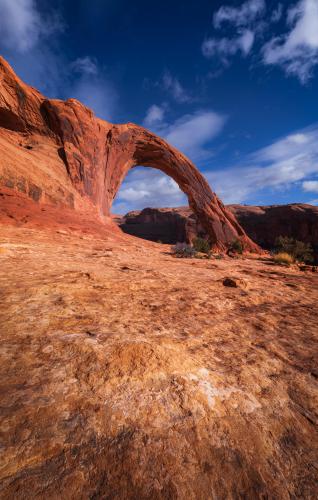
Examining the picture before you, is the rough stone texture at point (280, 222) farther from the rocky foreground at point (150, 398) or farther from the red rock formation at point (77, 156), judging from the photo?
the rocky foreground at point (150, 398)

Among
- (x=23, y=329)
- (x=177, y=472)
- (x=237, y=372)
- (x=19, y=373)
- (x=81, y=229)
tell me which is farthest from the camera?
(x=81, y=229)

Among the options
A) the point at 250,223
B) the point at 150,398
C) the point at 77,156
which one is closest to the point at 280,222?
the point at 250,223

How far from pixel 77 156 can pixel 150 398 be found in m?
14.1

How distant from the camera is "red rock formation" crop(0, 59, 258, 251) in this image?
405 inches

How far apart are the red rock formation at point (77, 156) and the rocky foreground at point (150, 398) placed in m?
8.71

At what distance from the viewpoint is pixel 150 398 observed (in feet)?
4.51

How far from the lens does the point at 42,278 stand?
127 inches

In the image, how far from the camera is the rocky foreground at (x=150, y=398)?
961 millimetres

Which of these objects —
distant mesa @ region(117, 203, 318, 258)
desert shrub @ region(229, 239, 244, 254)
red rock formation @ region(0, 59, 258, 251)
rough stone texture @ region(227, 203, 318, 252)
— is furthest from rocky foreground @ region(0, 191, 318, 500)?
rough stone texture @ region(227, 203, 318, 252)

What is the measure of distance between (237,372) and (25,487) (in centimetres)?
→ 136

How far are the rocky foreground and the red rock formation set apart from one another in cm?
871

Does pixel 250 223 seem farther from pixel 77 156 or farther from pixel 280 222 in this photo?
pixel 77 156

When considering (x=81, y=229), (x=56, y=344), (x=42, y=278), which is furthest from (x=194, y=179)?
(x=56, y=344)

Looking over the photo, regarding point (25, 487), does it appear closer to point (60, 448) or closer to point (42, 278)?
point (60, 448)
